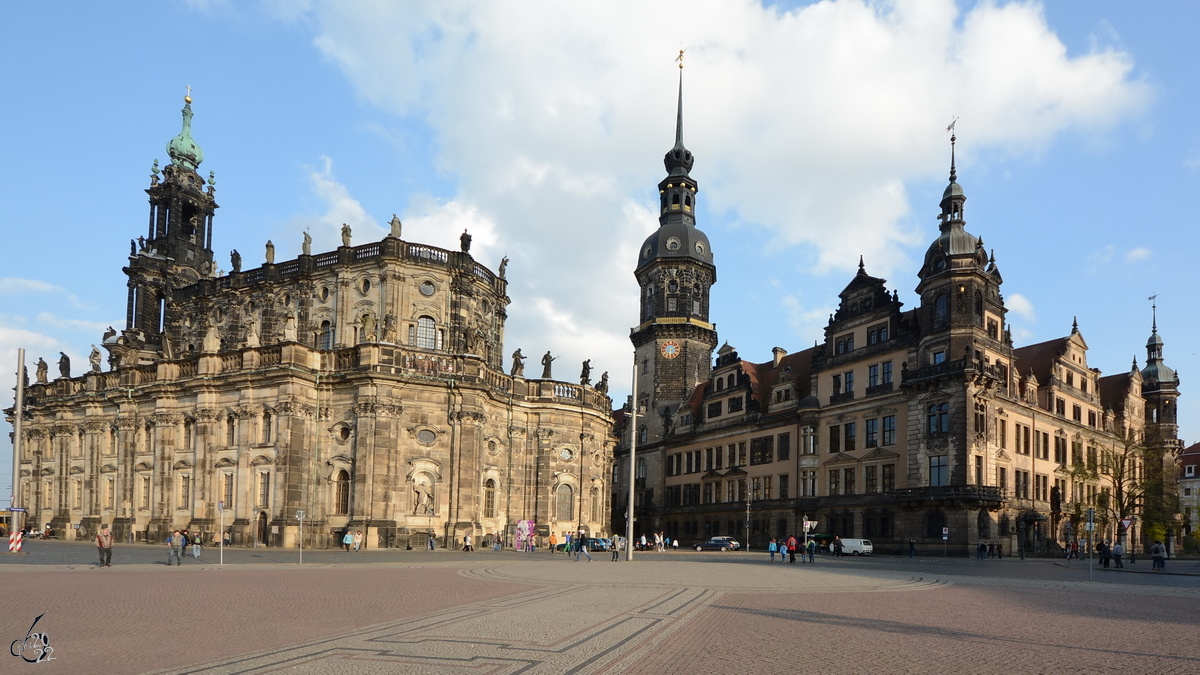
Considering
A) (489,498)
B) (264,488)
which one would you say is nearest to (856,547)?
(489,498)

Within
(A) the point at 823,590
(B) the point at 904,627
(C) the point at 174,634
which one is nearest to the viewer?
(C) the point at 174,634

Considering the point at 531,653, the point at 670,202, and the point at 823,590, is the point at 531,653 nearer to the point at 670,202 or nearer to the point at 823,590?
the point at 823,590

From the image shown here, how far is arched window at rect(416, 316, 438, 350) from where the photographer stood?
5819 cm

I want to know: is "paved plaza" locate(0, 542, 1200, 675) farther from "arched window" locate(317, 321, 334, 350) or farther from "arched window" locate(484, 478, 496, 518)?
"arched window" locate(317, 321, 334, 350)

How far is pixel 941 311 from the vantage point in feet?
191

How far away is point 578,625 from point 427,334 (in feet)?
151

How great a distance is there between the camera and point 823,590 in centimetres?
2306

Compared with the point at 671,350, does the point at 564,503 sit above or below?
below

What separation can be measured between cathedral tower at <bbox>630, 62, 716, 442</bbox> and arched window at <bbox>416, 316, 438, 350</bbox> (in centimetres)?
3111

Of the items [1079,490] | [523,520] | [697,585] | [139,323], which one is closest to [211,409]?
[523,520]

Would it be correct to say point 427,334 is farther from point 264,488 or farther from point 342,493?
point 264,488

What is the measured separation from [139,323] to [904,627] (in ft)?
247

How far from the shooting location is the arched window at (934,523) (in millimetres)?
55906

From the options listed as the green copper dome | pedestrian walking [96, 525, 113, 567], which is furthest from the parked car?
the green copper dome
